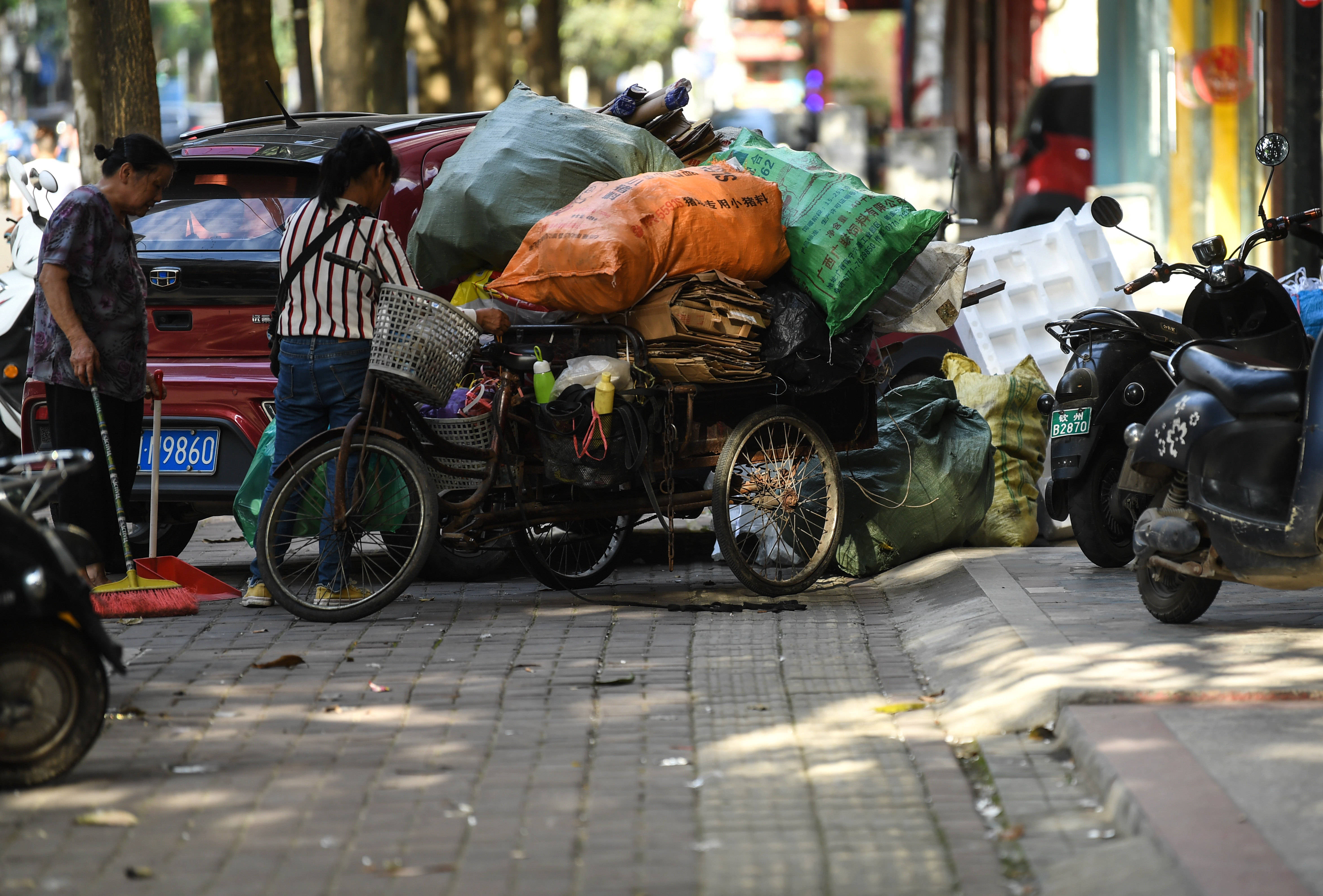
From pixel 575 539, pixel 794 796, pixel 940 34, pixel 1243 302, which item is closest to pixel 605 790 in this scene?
pixel 794 796

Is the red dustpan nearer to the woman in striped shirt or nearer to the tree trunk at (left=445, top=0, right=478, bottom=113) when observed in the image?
the woman in striped shirt

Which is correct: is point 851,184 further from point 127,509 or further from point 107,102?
point 107,102

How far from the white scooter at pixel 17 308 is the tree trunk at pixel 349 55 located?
19.4 ft

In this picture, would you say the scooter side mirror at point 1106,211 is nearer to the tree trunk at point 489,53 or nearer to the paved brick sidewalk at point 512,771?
the paved brick sidewalk at point 512,771

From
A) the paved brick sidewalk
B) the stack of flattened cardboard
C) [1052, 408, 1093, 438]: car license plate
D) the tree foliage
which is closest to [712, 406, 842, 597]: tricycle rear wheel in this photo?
the stack of flattened cardboard

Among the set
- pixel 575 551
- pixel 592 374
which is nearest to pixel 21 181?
pixel 575 551

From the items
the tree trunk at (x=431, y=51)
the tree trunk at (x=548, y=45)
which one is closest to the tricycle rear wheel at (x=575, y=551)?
the tree trunk at (x=431, y=51)

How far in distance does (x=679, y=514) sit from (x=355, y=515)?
1.32 metres

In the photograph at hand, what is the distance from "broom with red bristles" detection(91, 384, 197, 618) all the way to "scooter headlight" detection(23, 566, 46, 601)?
7.39ft

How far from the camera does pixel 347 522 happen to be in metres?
6.18

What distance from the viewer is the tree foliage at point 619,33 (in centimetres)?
6081

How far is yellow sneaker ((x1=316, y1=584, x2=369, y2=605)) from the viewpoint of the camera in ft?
20.6

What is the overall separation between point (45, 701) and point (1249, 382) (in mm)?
3696

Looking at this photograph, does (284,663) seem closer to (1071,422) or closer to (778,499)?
(778,499)
